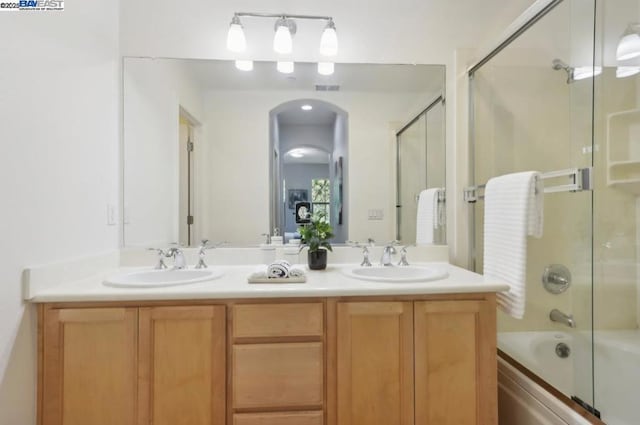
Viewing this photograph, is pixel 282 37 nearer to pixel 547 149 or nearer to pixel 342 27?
pixel 342 27

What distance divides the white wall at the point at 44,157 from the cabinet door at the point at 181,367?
413mm

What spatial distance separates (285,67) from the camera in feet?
6.08

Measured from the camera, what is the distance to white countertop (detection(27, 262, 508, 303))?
1.21 m

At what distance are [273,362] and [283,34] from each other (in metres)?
1.69

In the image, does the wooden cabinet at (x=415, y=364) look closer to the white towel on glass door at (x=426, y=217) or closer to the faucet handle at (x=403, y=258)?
the faucet handle at (x=403, y=258)

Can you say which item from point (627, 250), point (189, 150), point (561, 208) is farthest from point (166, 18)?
point (627, 250)

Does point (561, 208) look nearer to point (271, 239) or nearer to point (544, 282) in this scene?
point (544, 282)

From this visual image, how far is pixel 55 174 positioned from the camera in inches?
50.1

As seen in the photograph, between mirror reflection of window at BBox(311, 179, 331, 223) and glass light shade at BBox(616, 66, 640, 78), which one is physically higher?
glass light shade at BBox(616, 66, 640, 78)

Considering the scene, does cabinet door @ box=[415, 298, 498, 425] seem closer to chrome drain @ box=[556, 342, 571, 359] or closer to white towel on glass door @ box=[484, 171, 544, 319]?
white towel on glass door @ box=[484, 171, 544, 319]

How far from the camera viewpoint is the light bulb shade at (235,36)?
5.68 feet

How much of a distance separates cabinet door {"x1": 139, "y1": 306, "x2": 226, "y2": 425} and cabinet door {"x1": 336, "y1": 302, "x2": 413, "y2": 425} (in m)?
0.49

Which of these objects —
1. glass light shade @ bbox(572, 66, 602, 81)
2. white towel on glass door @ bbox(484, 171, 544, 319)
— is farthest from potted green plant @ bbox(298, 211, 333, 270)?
glass light shade @ bbox(572, 66, 602, 81)

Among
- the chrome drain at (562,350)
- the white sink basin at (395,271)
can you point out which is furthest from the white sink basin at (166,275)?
the chrome drain at (562,350)
